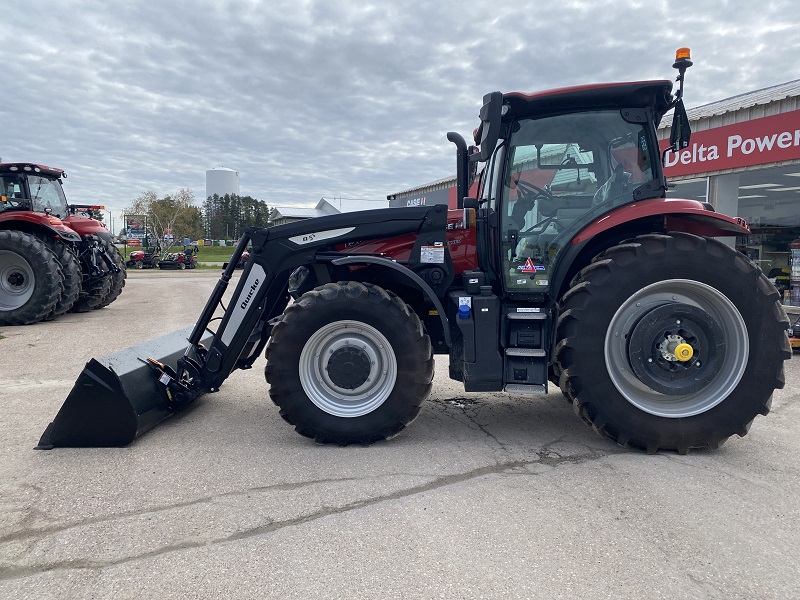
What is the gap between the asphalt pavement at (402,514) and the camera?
2.40 m

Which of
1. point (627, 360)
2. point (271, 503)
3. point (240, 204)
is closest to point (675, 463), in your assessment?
point (627, 360)

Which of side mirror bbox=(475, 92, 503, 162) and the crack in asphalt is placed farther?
side mirror bbox=(475, 92, 503, 162)

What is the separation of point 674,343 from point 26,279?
1034 cm

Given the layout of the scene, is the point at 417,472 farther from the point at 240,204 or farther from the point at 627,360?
the point at 240,204

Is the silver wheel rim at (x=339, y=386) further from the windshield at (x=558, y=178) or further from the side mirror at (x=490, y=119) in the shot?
the side mirror at (x=490, y=119)

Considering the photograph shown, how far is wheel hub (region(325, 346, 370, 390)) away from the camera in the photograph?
3.97 m

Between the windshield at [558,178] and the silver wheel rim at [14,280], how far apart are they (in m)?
9.06

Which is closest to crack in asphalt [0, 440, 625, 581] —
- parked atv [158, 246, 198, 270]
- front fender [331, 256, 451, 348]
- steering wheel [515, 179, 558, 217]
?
front fender [331, 256, 451, 348]

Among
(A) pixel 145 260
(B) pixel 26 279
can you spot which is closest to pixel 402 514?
(B) pixel 26 279

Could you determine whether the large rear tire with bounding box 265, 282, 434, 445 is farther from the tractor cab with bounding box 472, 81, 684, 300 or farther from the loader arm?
the tractor cab with bounding box 472, 81, 684, 300

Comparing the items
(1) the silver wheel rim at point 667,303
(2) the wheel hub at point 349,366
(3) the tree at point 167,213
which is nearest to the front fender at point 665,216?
(1) the silver wheel rim at point 667,303

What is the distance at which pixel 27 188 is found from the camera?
11.0 m

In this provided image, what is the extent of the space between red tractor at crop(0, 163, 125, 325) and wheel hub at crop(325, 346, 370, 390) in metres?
7.85

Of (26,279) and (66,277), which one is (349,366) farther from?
(26,279)
